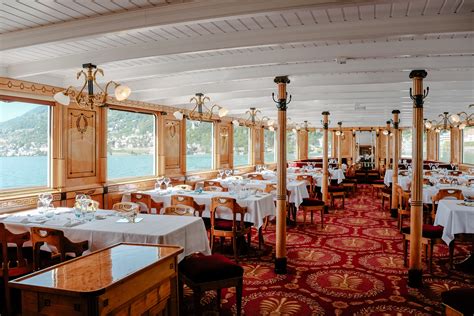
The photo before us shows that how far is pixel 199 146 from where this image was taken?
11000 mm

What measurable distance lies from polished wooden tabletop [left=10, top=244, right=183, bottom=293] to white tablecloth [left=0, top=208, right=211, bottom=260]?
108 cm

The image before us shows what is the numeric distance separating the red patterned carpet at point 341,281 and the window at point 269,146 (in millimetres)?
9126

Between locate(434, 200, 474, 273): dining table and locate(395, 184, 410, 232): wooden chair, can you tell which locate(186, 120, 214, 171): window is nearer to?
locate(395, 184, 410, 232): wooden chair

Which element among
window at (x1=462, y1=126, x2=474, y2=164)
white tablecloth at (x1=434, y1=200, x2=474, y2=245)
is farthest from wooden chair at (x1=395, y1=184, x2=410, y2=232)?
window at (x1=462, y1=126, x2=474, y2=164)

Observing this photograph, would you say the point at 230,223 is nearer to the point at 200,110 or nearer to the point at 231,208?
the point at 231,208

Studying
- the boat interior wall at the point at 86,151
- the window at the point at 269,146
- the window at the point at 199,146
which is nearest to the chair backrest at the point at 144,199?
the boat interior wall at the point at 86,151

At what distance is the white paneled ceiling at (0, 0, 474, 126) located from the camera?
332 cm

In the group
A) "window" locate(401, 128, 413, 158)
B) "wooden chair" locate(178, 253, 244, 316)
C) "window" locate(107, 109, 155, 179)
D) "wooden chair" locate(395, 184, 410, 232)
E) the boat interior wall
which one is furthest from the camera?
"window" locate(401, 128, 413, 158)

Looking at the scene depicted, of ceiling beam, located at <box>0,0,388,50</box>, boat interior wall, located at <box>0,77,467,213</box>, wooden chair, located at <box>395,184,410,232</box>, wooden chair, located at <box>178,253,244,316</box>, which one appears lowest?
wooden chair, located at <box>178,253,244,316</box>

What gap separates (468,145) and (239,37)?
12678mm

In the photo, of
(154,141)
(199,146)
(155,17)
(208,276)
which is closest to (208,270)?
(208,276)

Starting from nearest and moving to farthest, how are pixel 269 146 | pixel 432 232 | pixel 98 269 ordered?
1. pixel 98 269
2. pixel 432 232
3. pixel 269 146

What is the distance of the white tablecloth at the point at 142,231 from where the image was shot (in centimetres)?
370

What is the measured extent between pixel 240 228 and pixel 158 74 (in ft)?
8.52
